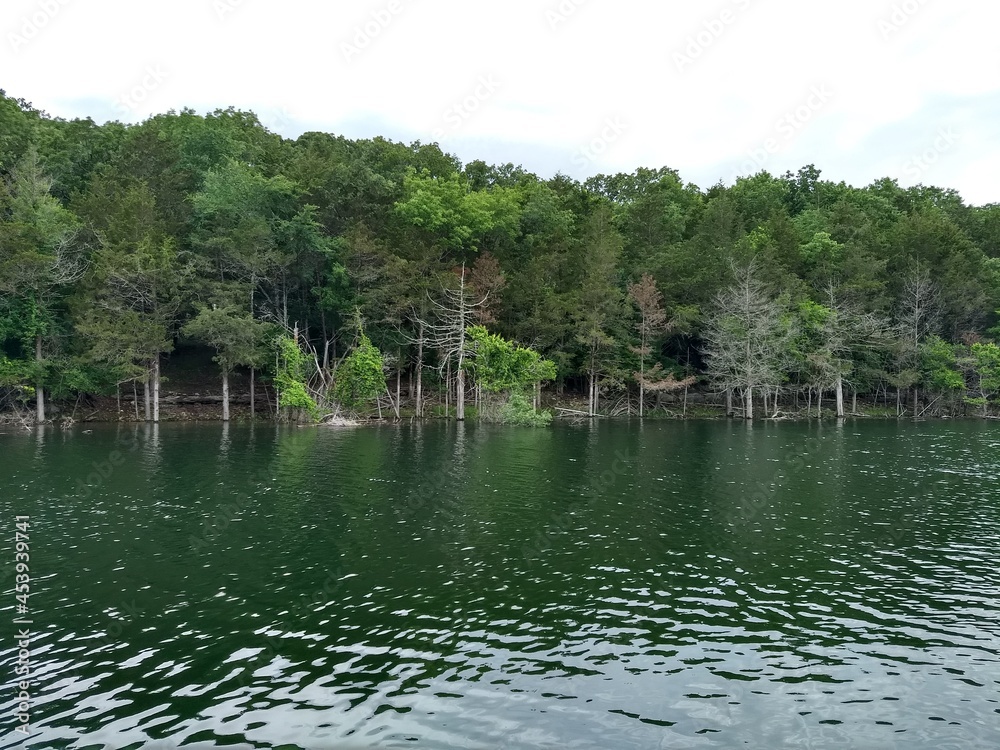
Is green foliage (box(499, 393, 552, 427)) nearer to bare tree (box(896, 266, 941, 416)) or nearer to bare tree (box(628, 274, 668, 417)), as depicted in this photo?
bare tree (box(628, 274, 668, 417))

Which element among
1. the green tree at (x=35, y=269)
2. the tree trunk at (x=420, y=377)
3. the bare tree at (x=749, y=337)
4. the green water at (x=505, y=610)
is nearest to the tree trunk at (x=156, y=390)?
the green tree at (x=35, y=269)

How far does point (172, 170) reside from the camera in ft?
219

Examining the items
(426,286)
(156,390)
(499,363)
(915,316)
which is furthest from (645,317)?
(156,390)

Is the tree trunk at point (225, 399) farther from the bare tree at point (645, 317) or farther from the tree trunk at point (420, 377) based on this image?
the bare tree at point (645, 317)

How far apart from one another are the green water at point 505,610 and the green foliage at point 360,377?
2748 centimetres

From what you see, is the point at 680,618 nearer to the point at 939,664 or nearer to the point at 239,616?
the point at 939,664

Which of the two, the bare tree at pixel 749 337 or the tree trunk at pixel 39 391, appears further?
the bare tree at pixel 749 337

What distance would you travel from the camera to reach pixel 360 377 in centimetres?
5716

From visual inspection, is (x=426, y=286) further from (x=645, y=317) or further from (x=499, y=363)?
(x=645, y=317)

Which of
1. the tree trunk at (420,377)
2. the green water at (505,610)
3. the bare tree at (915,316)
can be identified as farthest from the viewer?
the bare tree at (915,316)

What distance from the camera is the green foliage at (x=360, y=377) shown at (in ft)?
187

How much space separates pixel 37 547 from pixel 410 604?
11.6m

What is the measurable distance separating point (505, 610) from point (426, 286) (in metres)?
48.4

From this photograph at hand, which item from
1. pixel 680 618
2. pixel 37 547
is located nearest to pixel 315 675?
pixel 680 618
